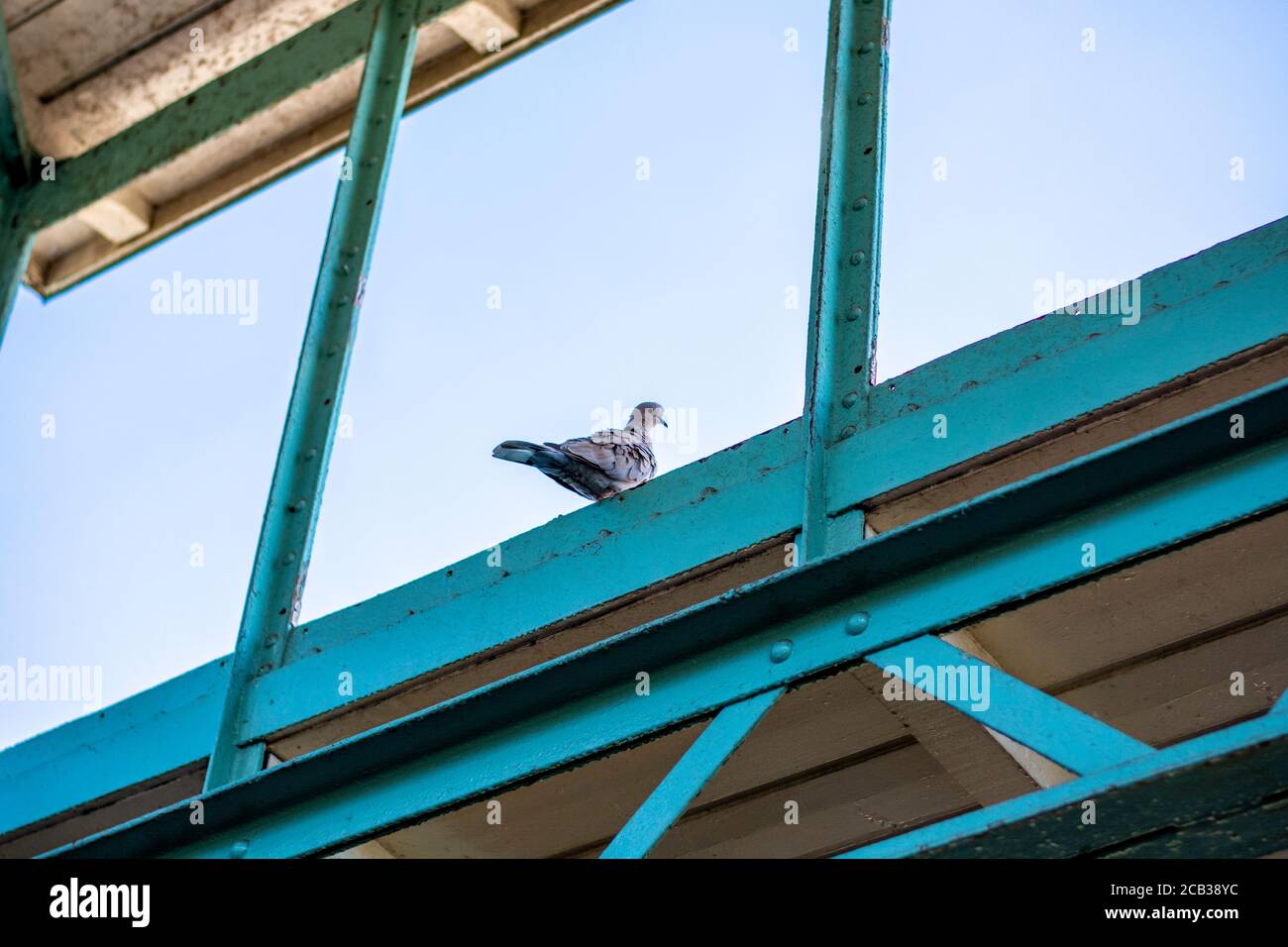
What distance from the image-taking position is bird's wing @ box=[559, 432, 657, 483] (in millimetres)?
4898

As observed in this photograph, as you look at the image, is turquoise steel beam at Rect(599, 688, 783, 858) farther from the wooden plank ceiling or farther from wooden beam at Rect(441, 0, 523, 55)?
the wooden plank ceiling

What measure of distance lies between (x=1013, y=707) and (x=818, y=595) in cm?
49

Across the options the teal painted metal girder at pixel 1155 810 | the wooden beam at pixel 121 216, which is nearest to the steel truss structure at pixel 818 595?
the teal painted metal girder at pixel 1155 810

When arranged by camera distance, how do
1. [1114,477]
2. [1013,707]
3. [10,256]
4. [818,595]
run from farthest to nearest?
1. [10,256]
2. [818,595]
3. [1114,477]
4. [1013,707]

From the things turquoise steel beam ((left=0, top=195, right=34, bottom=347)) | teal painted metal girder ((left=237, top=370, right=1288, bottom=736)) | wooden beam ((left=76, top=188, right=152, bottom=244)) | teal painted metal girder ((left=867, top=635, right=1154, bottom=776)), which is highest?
wooden beam ((left=76, top=188, right=152, bottom=244))

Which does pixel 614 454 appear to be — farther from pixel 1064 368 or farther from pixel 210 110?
pixel 210 110

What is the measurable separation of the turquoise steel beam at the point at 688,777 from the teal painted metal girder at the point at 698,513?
1.91ft

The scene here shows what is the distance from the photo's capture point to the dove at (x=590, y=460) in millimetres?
4781

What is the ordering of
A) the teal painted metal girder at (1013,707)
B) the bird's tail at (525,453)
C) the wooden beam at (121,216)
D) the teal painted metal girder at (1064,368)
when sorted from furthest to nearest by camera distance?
the wooden beam at (121,216) → the bird's tail at (525,453) → the teal painted metal girder at (1064,368) → the teal painted metal girder at (1013,707)

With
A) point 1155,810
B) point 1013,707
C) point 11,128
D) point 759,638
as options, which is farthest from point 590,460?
point 11,128

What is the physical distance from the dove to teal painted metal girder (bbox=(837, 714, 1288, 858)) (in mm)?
2366

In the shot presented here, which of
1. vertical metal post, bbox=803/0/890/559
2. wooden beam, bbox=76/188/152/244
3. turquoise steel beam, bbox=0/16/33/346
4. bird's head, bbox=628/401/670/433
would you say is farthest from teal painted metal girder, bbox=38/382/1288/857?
wooden beam, bbox=76/188/152/244

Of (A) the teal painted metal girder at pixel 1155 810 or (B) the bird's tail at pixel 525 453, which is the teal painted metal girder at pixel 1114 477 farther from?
(B) the bird's tail at pixel 525 453

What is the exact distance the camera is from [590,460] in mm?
4879
